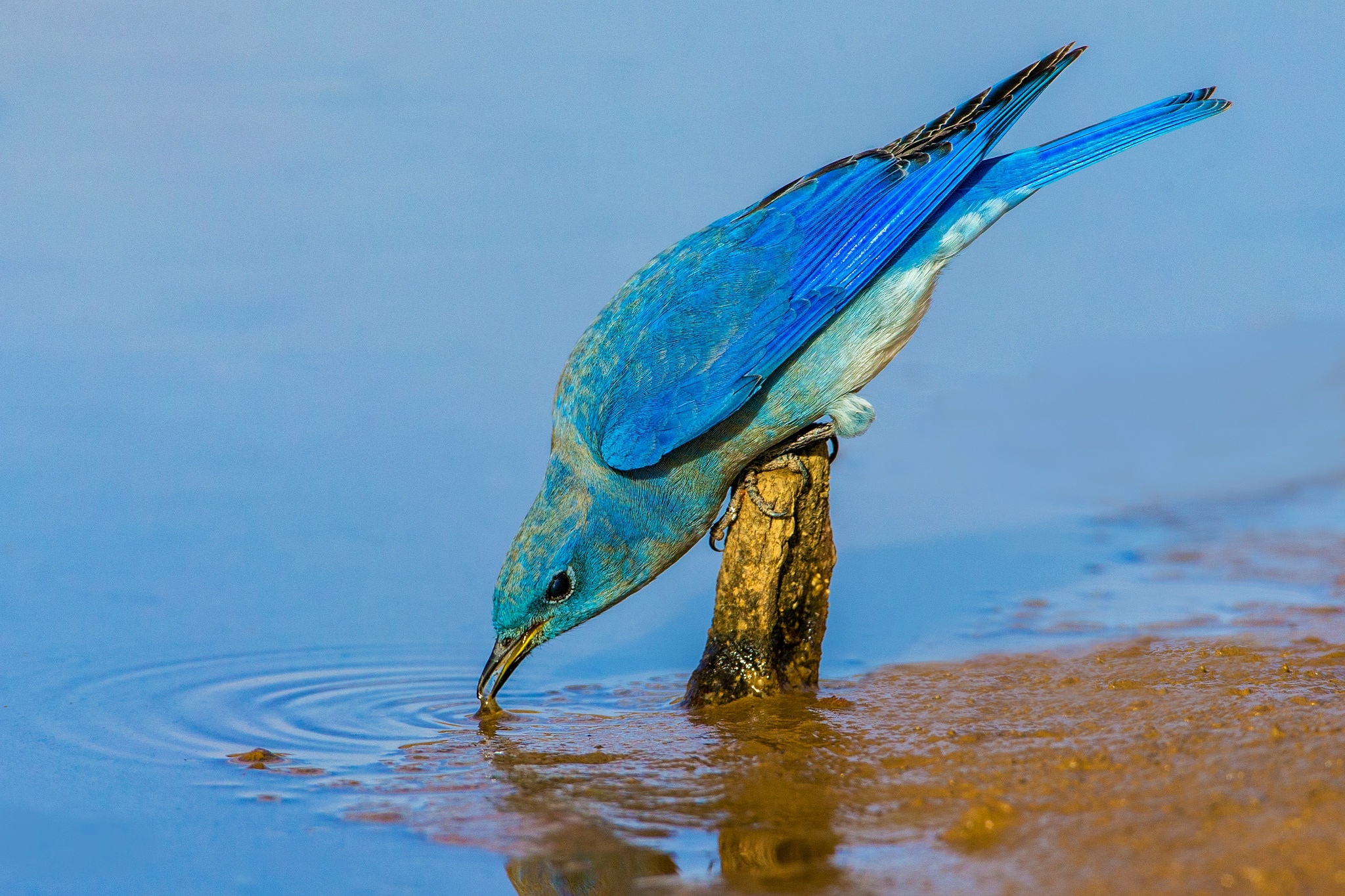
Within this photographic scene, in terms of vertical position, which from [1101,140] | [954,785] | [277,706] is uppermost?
[1101,140]

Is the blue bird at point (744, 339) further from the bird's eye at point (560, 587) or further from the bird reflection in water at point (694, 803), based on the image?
the bird reflection in water at point (694, 803)

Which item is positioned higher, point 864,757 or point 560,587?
point 560,587

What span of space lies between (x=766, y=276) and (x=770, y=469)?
93 centimetres

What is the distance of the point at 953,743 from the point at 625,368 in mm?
2112

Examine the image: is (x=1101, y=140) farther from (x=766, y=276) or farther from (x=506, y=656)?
(x=506, y=656)

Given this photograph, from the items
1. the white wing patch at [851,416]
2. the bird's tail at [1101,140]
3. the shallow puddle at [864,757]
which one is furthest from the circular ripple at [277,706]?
the bird's tail at [1101,140]

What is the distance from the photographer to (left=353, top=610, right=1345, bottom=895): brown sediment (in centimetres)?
343

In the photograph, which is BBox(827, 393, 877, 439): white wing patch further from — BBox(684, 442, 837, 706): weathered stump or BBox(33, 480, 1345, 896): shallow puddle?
BBox(33, 480, 1345, 896): shallow puddle

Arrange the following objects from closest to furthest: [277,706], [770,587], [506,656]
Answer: [770,587] → [506,656] → [277,706]

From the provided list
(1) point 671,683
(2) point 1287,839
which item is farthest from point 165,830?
(2) point 1287,839

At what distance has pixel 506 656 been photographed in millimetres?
5500

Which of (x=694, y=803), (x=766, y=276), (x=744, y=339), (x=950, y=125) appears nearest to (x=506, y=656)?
(x=694, y=803)

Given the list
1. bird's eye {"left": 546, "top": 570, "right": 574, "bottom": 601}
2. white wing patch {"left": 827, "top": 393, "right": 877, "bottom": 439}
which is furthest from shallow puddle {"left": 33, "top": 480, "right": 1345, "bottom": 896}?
white wing patch {"left": 827, "top": 393, "right": 877, "bottom": 439}

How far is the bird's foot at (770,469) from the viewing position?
17.6 ft
